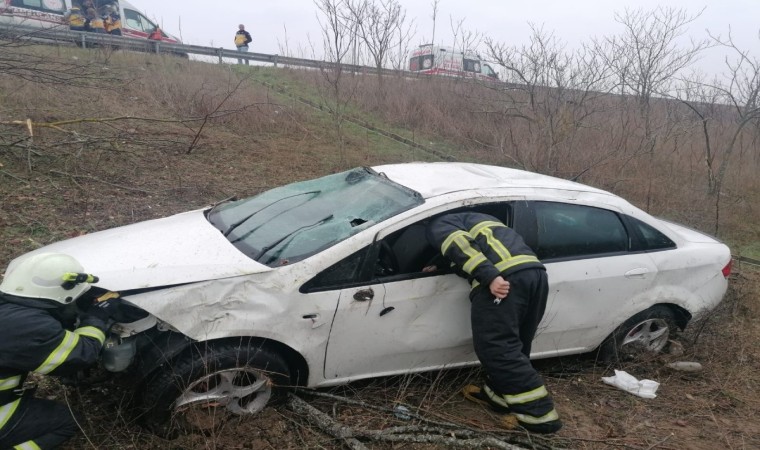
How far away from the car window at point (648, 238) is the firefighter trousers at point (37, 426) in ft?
11.5

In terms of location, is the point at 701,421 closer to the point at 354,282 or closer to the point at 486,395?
the point at 486,395

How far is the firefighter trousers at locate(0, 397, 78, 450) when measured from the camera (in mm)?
2203

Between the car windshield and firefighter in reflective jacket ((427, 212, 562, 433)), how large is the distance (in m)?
0.37

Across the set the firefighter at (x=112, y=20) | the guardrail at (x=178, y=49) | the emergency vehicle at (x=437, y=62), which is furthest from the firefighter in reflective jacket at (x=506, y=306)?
the firefighter at (x=112, y=20)

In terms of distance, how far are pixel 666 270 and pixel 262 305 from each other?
283 centimetres

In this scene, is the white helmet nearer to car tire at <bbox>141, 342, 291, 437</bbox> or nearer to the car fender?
the car fender

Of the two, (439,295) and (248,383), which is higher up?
(439,295)

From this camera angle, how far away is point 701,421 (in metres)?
3.31

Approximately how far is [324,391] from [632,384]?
213 cm

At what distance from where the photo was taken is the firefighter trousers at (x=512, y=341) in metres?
2.85

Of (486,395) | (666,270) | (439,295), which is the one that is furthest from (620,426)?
(439,295)

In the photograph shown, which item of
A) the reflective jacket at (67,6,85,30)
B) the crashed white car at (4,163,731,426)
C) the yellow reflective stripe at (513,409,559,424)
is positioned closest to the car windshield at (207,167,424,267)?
the crashed white car at (4,163,731,426)

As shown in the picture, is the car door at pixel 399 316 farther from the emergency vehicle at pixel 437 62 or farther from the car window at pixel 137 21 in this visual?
the car window at pixel 137 21

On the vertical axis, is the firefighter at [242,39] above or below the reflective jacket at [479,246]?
above
